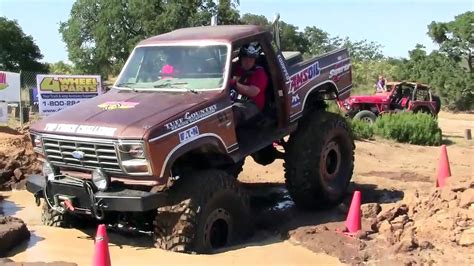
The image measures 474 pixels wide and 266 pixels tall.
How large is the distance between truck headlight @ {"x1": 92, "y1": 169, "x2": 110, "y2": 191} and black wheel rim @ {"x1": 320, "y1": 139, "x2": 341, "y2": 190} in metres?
3.16

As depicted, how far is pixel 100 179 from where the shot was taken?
5762 mm

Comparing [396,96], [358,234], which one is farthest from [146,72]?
[396,96]

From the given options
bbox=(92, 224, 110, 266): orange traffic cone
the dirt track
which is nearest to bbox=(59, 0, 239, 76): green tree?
the dirt track

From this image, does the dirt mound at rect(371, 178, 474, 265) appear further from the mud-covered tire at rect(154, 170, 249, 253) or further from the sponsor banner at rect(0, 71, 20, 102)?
the sponsor banner at rect(0, 71, 20, 102)

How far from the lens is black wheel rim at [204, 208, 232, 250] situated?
6.00 m

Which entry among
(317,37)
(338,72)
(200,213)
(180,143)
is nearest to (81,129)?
(180,143)

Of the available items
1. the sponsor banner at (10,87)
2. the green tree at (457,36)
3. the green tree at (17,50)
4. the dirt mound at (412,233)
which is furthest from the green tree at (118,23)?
the dirt mound at (412,233)

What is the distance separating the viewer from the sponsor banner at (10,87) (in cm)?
1530

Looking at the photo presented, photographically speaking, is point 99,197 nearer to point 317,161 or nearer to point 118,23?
point 317,161

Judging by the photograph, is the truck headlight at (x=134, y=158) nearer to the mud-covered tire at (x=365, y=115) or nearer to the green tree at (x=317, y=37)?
the mud-covered tire at (x=365, y=115)

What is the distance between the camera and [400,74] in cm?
4391

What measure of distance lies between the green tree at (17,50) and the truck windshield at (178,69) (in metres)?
46.4

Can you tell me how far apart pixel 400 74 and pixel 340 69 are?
3680cm

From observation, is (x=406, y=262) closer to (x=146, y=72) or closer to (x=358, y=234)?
(x=358, y=234)
